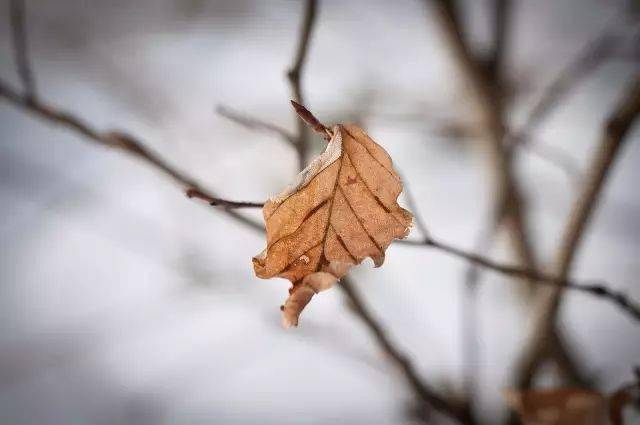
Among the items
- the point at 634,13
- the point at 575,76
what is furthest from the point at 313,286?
the point at 634,13

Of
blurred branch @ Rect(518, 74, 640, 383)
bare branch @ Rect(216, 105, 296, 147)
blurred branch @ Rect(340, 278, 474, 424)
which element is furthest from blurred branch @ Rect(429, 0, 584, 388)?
bare branch @ Rect(216, 105, 296, 147)

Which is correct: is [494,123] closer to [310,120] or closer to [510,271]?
[510,271]

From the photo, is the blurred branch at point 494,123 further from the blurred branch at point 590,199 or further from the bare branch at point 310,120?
the bare branch at point 310,120

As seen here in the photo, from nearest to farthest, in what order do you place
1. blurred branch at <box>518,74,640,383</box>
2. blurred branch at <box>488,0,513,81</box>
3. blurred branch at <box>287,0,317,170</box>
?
blurred branch at <box>287,0,317,170</box>
blurred branch at <box>518,74,640,383</box>
blurred branch at <box>488,0,513,81</box>

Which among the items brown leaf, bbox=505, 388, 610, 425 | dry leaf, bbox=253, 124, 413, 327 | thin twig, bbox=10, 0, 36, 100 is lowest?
dry leaf, bbox=253, 124, 413, 327

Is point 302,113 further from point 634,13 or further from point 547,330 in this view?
point 634,13

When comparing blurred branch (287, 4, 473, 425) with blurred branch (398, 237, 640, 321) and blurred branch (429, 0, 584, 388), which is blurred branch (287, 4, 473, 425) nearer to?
blurred branch (398, 237, 640, 321)
